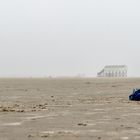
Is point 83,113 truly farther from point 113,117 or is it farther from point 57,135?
point 57,135

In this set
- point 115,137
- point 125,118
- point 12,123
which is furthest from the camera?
point 125,118

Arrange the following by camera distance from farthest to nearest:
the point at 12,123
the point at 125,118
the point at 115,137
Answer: the point at 125,118 → the point at 12,123 → the point at 115,137

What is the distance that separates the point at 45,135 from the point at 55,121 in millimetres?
5475

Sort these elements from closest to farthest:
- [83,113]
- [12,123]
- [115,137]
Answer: [115,137], [12,123], [83,113]

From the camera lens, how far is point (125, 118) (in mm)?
25859

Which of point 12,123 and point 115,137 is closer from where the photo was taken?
point 115,137

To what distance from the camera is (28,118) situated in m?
26.5

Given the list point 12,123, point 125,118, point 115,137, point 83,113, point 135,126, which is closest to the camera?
point 115,137

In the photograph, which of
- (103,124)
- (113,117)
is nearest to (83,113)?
(113,117)

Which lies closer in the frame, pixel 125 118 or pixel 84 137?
pixel 84 137

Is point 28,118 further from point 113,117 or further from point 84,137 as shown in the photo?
point 84,137

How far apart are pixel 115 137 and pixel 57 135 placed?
2.56m

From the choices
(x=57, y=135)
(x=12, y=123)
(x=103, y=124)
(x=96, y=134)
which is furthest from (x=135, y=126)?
(x=12, y=123)

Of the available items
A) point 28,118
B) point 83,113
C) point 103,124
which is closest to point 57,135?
point 103,124
